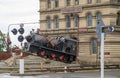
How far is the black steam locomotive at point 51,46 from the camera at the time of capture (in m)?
61.4

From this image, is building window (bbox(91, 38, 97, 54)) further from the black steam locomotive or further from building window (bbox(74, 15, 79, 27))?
the black steam locomotive

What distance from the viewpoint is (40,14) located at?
79.8 meters

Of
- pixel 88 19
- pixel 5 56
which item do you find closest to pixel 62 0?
pixel 88 19

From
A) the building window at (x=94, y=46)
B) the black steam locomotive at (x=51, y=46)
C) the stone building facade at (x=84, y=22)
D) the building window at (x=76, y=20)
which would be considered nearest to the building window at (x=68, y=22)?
the stone building facade at (x=84, y=22)

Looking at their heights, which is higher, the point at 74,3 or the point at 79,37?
the point at 74,3

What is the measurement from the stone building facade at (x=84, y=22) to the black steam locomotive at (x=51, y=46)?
4.46 meters

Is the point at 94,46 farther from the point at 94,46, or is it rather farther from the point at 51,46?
the point at 51,46

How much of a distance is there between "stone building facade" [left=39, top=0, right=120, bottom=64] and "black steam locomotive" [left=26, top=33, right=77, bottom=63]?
4462 mm

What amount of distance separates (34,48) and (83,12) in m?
11.9

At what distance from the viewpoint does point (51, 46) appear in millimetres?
62250

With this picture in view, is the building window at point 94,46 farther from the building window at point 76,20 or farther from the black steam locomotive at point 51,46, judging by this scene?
the black steam locomotive at point 51,46

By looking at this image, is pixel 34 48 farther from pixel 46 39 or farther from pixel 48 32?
pixel 48 32

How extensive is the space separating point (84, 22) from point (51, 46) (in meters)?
9.77

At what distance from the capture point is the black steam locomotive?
61.4 m
